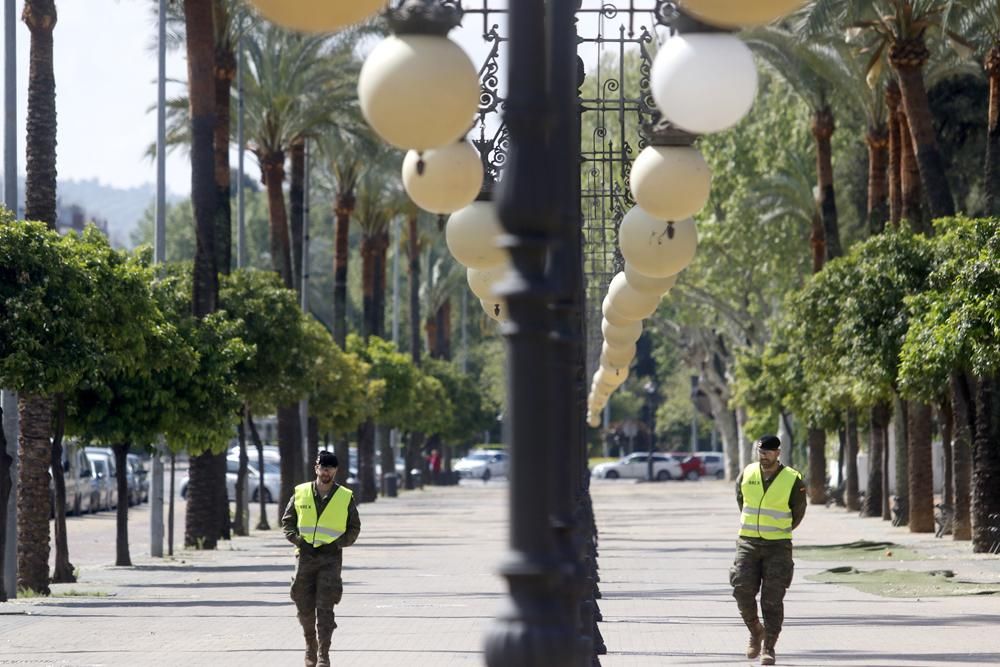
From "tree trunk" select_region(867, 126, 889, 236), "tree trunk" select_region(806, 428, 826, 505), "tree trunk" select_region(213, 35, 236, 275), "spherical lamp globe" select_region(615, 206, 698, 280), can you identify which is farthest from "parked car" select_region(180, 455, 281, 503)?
"spherical lamp globe" select_region(615, 206, 698, 280)

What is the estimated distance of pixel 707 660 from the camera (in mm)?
14297

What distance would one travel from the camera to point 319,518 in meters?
12.9

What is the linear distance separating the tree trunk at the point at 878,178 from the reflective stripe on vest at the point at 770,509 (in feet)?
83.1

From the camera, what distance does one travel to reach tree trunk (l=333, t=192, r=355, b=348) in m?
52.0

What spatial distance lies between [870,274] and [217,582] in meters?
12.8

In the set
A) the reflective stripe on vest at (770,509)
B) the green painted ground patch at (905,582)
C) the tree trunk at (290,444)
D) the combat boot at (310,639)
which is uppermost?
the tree trunk at (290,444)

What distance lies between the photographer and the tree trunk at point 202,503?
3091cm

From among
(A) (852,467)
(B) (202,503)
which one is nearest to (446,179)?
(B) (202,503)

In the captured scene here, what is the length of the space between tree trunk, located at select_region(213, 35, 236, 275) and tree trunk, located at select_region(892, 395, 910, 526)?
14305mm

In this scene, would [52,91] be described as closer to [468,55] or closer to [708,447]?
[468,55]

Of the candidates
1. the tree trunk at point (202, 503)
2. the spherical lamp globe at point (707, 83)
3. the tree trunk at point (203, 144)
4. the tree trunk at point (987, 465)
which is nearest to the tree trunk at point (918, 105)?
the tree trunk at point (987, 465)

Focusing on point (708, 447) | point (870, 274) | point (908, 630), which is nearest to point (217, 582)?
point (908, 630)

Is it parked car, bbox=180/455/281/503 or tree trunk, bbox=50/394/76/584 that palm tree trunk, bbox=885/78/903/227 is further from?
parked car, bbox=180/455/281/503

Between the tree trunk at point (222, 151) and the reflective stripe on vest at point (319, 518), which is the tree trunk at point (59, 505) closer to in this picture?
the tree trunk at point (222, 151)
